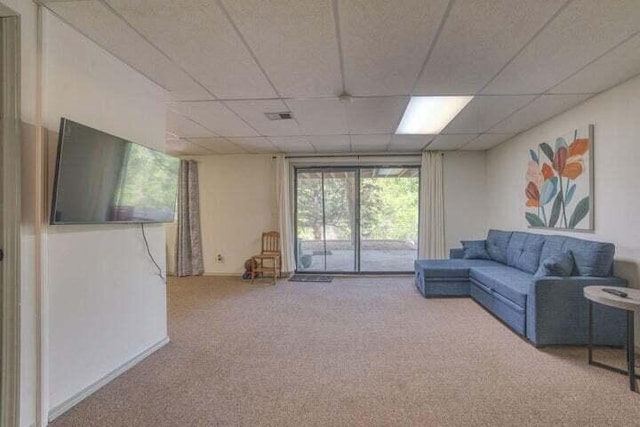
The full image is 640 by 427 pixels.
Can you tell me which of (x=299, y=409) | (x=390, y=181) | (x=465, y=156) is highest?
(x=465, y=156)

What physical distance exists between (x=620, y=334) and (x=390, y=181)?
3952 mm

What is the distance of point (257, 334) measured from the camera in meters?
3.16

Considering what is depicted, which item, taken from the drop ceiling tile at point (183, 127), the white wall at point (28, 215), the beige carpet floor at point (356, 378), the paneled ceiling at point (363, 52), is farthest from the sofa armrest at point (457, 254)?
the white wall at point (28, 215)

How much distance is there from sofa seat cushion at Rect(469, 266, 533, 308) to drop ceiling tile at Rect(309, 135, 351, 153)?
2.65m

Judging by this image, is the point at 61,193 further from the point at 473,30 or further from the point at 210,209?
the point at 210,209

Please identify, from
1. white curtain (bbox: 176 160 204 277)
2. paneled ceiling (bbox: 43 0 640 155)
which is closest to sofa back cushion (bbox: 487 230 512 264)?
paneled ceiling (bbox: 43 0 640 155)

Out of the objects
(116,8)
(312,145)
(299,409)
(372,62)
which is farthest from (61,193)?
(312,145)

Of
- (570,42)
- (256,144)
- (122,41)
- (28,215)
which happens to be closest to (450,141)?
(570,42)

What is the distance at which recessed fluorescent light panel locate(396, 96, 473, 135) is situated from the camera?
3.30 metres

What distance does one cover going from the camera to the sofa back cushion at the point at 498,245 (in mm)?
4547

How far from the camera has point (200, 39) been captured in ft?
6.88

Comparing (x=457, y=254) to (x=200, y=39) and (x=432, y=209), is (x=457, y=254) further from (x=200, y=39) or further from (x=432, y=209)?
(x=200, y=39)

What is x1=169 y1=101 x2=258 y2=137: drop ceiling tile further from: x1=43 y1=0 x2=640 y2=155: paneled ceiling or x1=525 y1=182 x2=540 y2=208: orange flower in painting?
x1=525 y1=182 x2=540 y2=208: orange flower in painting

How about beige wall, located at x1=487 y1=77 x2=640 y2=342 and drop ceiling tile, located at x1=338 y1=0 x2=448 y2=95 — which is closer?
drop ceiling tile, located at x1=338 y1=0 x2=448 y2=95
